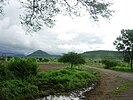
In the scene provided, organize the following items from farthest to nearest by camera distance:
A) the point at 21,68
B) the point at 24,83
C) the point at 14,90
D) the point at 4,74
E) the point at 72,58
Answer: the point at 72,58, the point at 21,68, the point at 4,74, the point at 24,83, the point at 14,90

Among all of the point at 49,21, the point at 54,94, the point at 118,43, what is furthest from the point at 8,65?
the point at 118,43

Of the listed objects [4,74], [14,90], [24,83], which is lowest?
[14,90]

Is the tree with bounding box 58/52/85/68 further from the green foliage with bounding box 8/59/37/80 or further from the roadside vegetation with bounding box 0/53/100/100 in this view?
the green foliage with bounding box 8/59/37/80

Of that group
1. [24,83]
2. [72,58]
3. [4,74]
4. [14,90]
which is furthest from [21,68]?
[72,58]

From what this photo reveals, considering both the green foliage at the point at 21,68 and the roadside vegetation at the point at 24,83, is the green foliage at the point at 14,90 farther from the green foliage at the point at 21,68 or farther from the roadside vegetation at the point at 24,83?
the green foliage at the point at 21,68

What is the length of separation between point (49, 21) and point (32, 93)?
7.52 meters

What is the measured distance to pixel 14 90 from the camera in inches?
734

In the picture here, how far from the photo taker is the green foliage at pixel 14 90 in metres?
16.8

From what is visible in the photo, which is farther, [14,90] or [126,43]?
[126,43]

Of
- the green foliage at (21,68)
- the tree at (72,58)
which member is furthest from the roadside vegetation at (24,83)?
the tree at (72,58)

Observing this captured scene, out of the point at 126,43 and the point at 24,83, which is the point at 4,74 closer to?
the point at 24,83

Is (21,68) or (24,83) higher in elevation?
(21,68)

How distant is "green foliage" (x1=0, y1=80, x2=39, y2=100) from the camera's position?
662 inches

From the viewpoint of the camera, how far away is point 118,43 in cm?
7488
